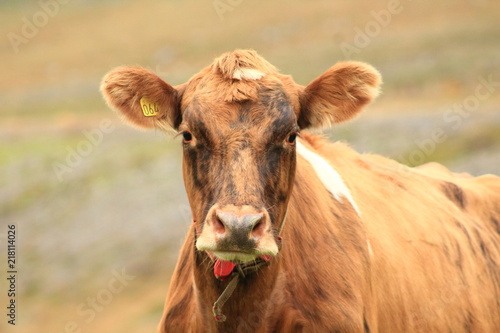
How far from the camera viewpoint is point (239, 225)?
4.82 m

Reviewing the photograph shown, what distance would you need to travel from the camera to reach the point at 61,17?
308ft

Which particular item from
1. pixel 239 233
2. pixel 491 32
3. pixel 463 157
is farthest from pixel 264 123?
pixel 491 32

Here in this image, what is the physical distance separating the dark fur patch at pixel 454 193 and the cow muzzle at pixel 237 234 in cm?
389

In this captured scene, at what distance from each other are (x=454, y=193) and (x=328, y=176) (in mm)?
2380

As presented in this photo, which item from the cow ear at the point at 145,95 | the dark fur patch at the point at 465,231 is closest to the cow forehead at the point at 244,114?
the cow ear at the point at 145,95

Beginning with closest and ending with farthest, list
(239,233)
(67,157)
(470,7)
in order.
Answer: (239,233) < (67,157) < (470,7)

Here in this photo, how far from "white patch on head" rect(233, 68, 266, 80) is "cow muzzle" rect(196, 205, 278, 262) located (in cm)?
114

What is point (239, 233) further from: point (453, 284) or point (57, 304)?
point (57, 304)

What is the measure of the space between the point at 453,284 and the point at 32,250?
49.9ft

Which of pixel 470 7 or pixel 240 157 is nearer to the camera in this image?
pixel 240 157

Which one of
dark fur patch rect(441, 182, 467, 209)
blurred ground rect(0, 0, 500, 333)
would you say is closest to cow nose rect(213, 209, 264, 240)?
blurred ground rect(0, 0, 500, 333)

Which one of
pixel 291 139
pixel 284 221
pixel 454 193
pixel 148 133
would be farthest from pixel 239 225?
pixel 148 133

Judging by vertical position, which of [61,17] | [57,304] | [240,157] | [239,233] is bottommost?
[57,304]

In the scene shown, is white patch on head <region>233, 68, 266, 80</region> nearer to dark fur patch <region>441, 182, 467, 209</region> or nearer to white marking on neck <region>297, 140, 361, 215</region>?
white marking on neck <region>297, 140, 361, 215</region>
